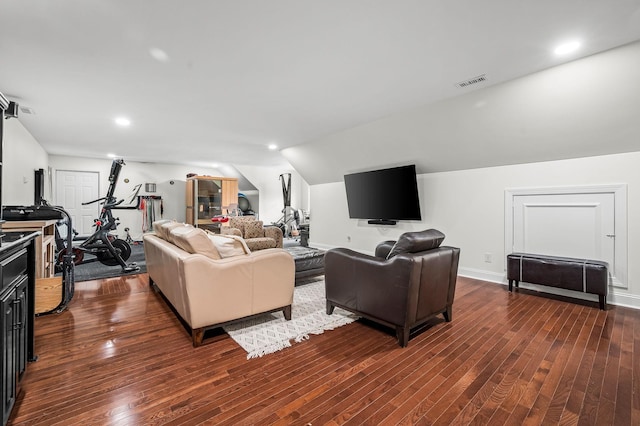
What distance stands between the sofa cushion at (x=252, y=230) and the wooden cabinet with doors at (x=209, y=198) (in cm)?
325

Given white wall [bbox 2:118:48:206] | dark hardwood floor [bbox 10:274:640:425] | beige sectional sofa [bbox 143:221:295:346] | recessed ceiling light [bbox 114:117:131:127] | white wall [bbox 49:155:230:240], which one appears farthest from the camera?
white wall [bbox 49:155:230:240]

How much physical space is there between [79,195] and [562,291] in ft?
34.5

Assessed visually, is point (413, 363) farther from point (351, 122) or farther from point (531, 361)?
point (351, 122)

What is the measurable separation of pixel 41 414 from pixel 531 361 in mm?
3111

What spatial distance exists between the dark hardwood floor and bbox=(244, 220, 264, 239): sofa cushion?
2.88 m

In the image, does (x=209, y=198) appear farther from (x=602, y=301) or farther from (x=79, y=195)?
(x=602, y=301)

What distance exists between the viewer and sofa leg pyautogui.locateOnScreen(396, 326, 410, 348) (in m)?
2.32

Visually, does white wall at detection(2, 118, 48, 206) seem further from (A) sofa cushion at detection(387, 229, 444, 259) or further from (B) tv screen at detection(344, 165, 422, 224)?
(B) tv screen at detection(344, 165, 422, 224)

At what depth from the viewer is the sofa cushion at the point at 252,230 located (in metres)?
5.69

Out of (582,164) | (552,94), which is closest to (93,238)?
(552,94)

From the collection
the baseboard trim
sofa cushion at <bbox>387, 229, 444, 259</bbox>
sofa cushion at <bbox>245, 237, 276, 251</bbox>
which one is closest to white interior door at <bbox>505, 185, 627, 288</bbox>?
the baseboard trim

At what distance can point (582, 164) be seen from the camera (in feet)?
11.9

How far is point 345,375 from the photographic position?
1947 millimetres

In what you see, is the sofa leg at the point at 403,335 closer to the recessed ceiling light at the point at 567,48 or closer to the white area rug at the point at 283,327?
the white area rug at the point at 283,327
